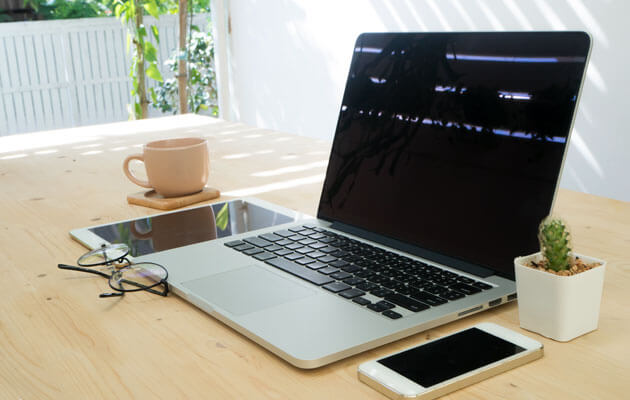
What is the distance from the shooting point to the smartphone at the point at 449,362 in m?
0.54

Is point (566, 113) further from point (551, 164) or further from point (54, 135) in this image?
point (54, 135)

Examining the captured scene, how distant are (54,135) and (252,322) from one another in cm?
149

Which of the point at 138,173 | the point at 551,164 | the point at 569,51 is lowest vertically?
the point at 138,173

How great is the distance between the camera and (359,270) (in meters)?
0.78

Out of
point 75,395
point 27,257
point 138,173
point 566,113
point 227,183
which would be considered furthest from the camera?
point 138,173

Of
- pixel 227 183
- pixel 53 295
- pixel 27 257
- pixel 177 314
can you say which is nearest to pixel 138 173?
pixel 227 183

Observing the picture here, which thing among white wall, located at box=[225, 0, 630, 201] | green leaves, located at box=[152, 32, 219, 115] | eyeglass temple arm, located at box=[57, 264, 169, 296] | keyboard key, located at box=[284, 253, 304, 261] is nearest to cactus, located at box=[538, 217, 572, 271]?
keyboard key, located at box=[284, 253, 304, 261]

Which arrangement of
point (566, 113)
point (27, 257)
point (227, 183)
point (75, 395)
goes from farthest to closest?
1. point (227, 183)
2. point (27, 257)
3. point (566, 113)
4. point (75, 395)

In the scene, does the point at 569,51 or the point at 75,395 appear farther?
the point at 569,51

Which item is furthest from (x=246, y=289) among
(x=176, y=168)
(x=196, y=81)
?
(x=196, y=81)

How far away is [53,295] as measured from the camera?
2.64ft

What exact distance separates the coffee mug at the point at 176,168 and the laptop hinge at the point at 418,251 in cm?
33

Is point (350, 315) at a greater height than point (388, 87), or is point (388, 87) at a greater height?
point (388, 87)

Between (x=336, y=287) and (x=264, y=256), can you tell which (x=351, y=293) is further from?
(x=264, y=256)
